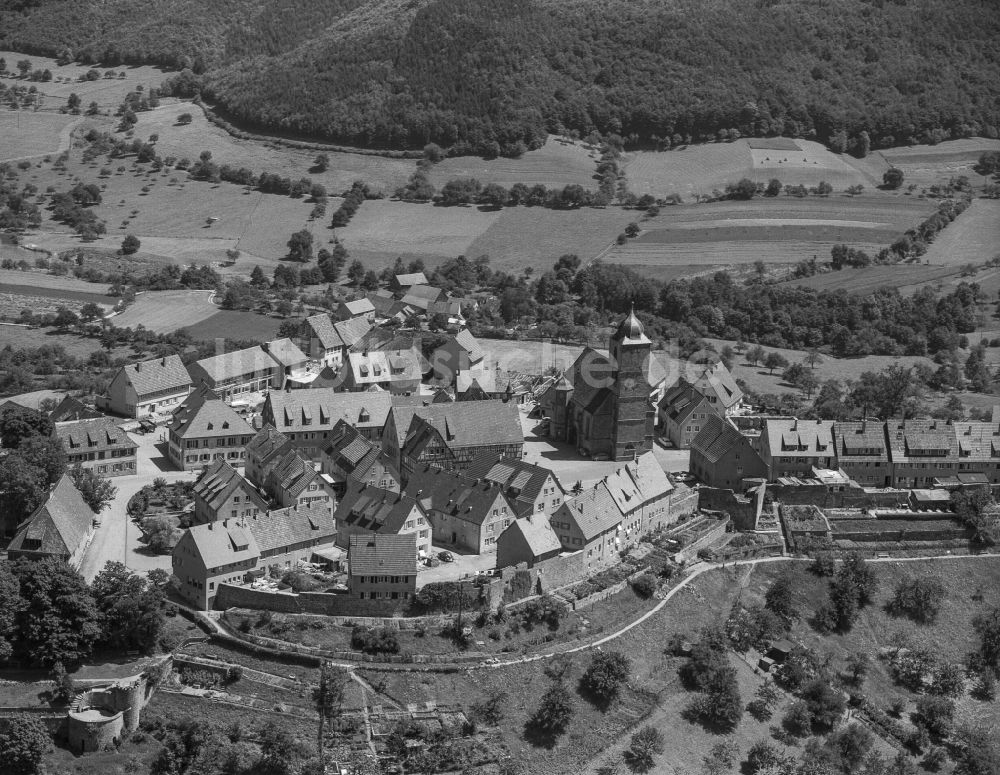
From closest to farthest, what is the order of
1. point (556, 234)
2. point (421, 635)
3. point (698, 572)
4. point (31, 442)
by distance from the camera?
point (421, 635)
point (698, 572)
point (31, 442)
point (556, 234)

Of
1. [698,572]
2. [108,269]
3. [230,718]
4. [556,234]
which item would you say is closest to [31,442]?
[230,718]

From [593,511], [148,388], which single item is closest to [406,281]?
[148,388]

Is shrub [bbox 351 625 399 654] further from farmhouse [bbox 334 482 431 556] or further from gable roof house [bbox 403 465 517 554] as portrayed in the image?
gable roof house [bbox 403 465 517 554]

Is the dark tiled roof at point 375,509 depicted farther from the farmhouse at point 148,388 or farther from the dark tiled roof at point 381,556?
the farmhouse at point 148,388

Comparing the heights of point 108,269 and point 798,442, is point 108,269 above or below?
below

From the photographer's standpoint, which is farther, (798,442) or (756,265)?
(756,265)

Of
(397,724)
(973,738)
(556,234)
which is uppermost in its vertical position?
(397,724)

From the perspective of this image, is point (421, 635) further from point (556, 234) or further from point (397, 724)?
point (556, 234)

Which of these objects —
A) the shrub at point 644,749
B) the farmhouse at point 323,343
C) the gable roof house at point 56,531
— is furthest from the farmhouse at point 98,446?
the shrub at point 644,749
